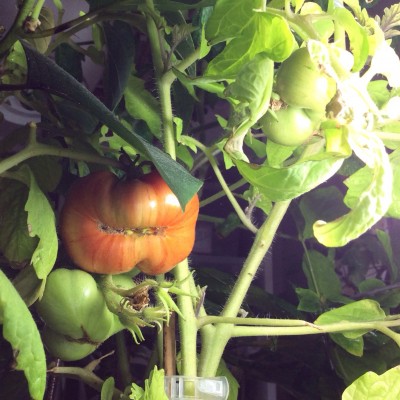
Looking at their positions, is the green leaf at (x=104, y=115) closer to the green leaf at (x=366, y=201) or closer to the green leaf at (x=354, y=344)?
the green leaf at (x=366, y=201)

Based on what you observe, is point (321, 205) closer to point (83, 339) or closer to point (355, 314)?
point (355, 314)

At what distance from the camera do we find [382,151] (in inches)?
12.0

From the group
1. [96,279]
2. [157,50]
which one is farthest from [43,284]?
[157,50]

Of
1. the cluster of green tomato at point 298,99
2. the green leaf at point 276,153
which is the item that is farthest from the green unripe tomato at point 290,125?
the green leaf at point 276,153

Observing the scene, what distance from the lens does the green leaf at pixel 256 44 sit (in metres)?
0.31

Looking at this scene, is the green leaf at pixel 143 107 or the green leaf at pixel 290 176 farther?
the green leaf at pixel 143 107

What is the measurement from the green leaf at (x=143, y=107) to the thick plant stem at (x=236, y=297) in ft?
0.43

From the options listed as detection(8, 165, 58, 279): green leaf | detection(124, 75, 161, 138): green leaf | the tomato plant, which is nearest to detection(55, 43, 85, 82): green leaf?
the tomato plant

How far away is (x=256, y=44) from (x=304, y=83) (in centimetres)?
5

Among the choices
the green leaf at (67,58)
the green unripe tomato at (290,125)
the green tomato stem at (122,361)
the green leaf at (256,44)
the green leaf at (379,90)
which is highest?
the green leaf at (67,58)

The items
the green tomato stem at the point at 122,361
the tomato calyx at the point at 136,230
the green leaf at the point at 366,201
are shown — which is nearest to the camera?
the green leaf at the point at 366,201

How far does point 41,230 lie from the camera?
37 centimetres

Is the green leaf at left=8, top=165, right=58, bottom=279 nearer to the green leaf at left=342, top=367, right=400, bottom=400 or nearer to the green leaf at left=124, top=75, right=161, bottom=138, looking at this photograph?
the green leaf at left=124, top=75, right=161, bottom=138

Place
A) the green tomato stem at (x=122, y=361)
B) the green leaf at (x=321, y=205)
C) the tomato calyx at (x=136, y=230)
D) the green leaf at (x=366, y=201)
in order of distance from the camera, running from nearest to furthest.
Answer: the green leaf at (x=366, y=201)
the tomato calyx at (x=136, y=230)
the green tomato stem at (x=122, y=361)
the green leaf at (x=321, y=205)
